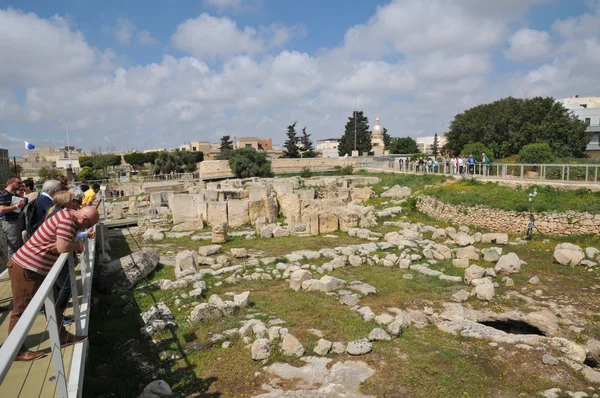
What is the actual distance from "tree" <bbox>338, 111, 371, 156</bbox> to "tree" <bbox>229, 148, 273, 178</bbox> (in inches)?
965

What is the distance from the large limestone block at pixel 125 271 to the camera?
8.84 m

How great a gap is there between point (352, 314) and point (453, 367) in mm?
2219

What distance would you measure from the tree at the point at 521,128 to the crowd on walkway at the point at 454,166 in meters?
9.03

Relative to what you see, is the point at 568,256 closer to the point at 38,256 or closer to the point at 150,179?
the point at 38,256

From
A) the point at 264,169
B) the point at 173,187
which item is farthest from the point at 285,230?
the point at 264,169

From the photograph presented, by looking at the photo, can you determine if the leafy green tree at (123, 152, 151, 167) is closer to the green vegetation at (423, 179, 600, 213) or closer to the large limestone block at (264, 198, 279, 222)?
the large limestone block at (264, 198, 279, 222)

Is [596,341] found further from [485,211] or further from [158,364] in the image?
[485,211]

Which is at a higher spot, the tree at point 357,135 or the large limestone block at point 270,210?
the tree at point 357,135

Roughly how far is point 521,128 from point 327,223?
32.8 metres

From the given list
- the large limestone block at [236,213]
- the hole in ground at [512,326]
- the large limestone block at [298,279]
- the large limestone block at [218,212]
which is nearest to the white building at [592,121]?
the large limestone block at [236,213]

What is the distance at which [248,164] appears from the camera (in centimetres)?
4119

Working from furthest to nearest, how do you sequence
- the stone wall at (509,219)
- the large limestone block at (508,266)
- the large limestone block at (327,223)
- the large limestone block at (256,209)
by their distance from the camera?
the large limestone block at (256,209)
the large limestone block at (327,223)
the stone wall at (509,219)
the large limestone block at (508,266)

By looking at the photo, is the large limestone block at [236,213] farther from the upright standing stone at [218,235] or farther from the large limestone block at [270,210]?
the upright standing stone at [218,235]

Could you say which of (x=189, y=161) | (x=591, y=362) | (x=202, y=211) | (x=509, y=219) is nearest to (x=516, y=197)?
(x=509, y=219)
